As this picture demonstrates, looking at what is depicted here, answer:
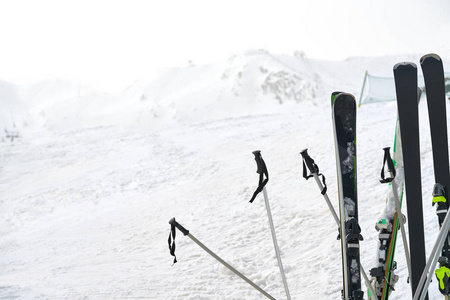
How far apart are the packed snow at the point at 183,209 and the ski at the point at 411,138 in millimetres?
466

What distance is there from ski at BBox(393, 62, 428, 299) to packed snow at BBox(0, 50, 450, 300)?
1.53 feet

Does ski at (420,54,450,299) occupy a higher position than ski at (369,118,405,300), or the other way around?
ski at (420,54,450,299)

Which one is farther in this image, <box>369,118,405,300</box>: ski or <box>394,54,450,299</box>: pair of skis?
<box>369,118,405,300</box>: ski

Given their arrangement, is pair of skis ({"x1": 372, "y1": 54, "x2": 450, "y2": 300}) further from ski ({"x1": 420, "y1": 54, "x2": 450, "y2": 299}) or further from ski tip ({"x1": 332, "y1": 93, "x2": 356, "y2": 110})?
ski tip ({"x1": 332, "y1": 93, "x2": 356, "y2": 110})

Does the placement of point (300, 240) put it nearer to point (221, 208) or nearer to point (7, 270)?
point (221, 208)

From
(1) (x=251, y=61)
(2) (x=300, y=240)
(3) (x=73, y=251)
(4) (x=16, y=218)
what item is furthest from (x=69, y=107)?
(2) (x=300, y=240)

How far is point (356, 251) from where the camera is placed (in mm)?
2242

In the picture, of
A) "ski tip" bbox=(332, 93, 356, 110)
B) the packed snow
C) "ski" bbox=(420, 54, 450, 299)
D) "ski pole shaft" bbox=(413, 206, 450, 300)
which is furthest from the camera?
the packed snow

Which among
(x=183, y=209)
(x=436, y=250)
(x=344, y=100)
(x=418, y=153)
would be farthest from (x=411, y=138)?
(x=183, y=209)

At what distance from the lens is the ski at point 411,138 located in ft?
7.23

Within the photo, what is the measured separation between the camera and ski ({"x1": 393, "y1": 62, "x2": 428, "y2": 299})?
221cm

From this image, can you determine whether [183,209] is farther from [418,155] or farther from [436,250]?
[436,250]

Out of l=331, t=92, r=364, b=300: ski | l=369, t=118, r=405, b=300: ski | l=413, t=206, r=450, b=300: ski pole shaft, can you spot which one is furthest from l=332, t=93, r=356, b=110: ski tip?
l=413, t=206, r=450, b=300: ski pole shaft

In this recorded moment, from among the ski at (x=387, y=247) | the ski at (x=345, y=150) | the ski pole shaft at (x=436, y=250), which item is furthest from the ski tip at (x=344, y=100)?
the ski pole shaft at (x=436, y=250)
